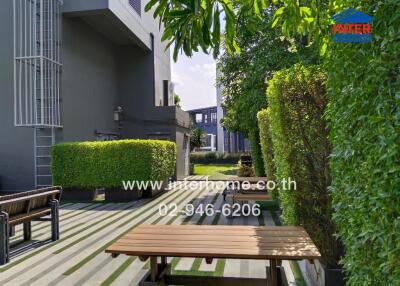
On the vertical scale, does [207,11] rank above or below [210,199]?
above

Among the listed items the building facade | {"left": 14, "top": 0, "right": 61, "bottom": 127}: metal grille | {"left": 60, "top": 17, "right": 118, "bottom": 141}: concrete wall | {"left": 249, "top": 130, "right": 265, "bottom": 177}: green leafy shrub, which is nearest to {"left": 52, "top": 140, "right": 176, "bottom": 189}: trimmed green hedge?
the building facade

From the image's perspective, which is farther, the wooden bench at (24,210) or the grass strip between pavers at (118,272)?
the wooden bench at (24,210)

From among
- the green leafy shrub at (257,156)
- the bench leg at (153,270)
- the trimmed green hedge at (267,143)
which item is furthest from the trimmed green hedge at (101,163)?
the bench leg at (153,270)

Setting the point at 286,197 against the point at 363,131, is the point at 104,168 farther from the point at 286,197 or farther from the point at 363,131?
the point at 363,131

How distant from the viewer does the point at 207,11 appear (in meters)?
1.78

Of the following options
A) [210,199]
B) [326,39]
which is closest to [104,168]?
[210,199]

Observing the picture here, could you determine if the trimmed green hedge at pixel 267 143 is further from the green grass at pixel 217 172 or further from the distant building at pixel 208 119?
the distant building at pixel 208 119

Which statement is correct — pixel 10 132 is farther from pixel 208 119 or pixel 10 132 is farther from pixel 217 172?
pixel 208 119

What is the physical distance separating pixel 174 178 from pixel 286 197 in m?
12.9

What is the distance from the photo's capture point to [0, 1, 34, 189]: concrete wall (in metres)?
12.1

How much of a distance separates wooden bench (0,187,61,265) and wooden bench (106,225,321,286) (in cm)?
249

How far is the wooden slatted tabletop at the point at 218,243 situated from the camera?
2910 millimetres

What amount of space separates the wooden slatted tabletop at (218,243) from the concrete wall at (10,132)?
9.87 m

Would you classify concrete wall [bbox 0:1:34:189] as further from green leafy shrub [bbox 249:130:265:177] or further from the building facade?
green leafy shrub [bbox 249:130:265:177]
